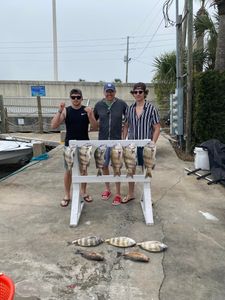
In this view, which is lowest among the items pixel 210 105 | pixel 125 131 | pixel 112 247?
pixel 112 247

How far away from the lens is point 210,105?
856 cm

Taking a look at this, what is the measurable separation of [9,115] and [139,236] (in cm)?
1595

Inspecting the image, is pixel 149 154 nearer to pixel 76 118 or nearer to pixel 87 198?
pixel 76 118

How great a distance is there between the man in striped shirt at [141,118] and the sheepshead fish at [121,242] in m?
1.37

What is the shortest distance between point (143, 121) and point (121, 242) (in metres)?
1.71

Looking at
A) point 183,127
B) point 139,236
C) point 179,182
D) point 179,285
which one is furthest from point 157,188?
point 183,127

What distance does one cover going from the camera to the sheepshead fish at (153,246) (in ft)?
12.3

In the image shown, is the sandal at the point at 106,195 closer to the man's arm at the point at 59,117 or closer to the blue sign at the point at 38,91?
the man's arm at the point at 59,117

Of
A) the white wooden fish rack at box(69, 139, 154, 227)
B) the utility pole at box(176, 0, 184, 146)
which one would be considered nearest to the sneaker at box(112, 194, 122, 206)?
the white wooden fish rack at box(69, 139, 154, 227)

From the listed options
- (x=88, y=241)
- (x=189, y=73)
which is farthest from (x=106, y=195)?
(x=189, y=73)

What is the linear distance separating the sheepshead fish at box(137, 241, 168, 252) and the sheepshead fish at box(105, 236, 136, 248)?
98 mm

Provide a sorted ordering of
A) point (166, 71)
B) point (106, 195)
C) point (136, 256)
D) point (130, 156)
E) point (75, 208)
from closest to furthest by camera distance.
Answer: point (136, 256) < point (130, 156) < point (75, 208) < point (106, 195) < point (166, 71)

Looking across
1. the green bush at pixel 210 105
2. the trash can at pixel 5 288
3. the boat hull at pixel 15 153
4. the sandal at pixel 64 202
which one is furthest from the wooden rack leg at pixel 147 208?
the boat hull at pixel 15 153

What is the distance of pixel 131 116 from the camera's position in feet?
16.1
